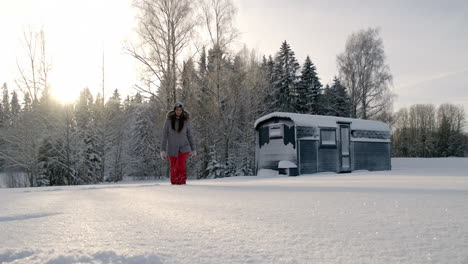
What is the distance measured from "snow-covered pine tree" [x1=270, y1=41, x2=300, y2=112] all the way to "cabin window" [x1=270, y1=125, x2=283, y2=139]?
56.5ft

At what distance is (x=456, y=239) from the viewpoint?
4.51ft

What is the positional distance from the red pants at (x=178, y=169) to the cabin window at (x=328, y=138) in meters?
8.67

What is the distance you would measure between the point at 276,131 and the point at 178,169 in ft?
24.5

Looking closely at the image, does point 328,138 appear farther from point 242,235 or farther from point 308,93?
point 308,93

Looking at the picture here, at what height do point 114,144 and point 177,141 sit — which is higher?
point 114,144

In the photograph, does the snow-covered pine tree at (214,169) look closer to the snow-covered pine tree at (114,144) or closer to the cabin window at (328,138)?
the cabin window at (328,138)

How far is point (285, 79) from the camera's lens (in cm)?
3250

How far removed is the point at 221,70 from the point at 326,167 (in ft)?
28.6

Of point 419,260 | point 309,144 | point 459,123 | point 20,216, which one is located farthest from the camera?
point 459,123

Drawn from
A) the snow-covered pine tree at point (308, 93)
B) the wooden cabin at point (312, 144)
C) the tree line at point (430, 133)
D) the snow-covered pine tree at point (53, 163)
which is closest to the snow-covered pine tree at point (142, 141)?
the snow-covered pine tree at point (53, 163)

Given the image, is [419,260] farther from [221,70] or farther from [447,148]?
[447,148]

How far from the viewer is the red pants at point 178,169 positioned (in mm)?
6262

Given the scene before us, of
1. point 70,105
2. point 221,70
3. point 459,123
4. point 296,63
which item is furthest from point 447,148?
point 70,105

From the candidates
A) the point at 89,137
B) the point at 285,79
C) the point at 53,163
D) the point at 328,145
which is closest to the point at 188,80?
the point at 328,145
